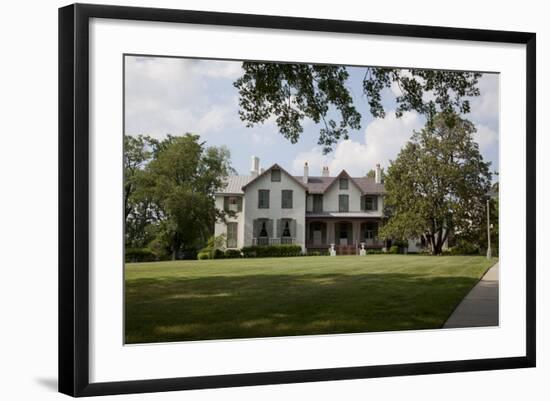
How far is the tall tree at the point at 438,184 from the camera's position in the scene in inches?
392

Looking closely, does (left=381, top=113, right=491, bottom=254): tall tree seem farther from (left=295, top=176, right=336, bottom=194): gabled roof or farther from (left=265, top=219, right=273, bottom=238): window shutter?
(left=265, top=219, right=273, bottom=238): window shutter

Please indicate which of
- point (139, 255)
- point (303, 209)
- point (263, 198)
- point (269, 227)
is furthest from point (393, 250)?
point (139, 255)

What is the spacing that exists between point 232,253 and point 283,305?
899 mm

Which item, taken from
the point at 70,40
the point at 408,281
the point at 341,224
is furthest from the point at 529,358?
the point at 70,40

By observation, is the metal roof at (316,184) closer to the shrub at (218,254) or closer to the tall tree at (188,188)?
the tall tree at (188,188)

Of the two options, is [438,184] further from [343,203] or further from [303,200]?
[303,200]

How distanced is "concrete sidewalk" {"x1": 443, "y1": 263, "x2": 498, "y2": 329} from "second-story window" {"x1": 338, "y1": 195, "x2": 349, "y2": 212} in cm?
174

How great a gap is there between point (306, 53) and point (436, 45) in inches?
61.7

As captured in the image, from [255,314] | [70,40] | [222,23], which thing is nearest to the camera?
[70,40]

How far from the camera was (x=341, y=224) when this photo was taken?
9.55 m

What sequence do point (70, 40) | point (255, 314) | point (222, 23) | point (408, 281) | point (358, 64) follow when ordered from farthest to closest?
point (408, 281) < point (255, 314) < point (358, 64) < point (222, 23) < point (70, 40)

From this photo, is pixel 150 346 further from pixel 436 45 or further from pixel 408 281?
pixel 436 45

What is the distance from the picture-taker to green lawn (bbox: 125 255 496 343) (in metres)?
8.78

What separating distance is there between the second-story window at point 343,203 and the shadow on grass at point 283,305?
0.80 m
